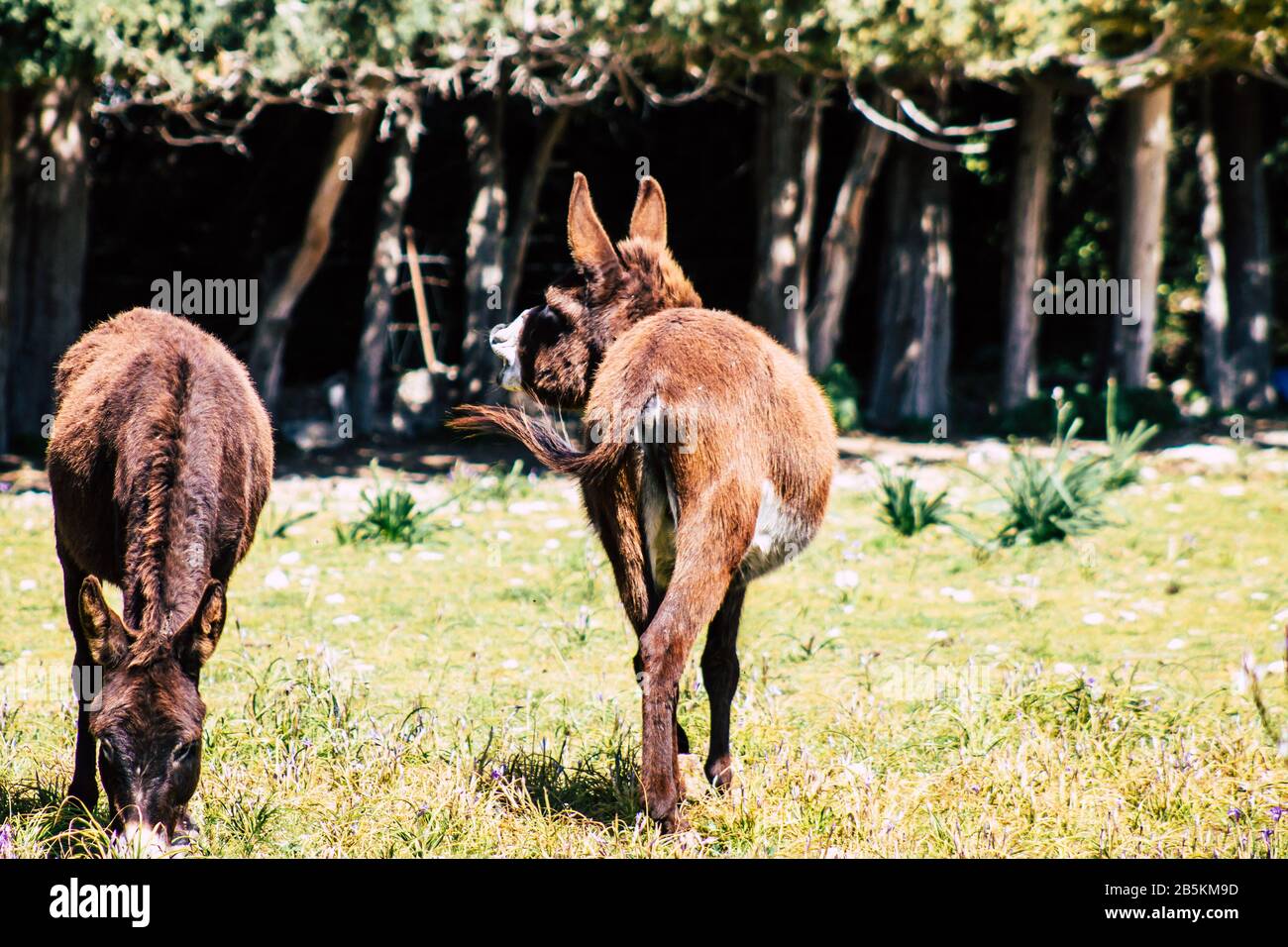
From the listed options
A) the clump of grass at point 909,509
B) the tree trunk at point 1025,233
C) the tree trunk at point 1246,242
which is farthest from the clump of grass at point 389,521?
the tree trunk at point 1246,242

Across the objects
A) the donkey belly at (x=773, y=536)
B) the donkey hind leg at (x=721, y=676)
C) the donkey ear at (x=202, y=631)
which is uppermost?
the donkey belly at (x=773, y=536)

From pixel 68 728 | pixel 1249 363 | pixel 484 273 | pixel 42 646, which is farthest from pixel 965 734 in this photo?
pixel 1249 363

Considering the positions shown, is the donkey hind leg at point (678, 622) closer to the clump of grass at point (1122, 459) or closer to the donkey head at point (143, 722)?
the donkey head at point (143, 722)

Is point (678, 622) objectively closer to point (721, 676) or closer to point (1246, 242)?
point (721, 676)

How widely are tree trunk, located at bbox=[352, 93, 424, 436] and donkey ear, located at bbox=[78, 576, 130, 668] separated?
10.3 metres

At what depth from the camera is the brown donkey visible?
339 centimetres

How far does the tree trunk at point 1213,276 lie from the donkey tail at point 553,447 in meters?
12.9

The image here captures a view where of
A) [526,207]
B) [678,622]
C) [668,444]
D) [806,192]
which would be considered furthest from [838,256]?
[678,622]

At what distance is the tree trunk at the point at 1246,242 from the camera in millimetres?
15156

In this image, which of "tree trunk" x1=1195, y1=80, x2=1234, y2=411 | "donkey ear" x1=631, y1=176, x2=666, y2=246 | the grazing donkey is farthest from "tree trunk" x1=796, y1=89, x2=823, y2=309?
the grazing donkey

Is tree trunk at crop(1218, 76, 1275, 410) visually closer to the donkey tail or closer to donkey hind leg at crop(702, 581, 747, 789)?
donkey hind leg at crop(702, 581, 747, 789)

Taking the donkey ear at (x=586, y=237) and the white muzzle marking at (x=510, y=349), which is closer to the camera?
the donkey ear at (x=586, y=237)

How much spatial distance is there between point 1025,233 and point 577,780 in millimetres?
11351

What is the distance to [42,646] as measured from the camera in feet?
20.2
